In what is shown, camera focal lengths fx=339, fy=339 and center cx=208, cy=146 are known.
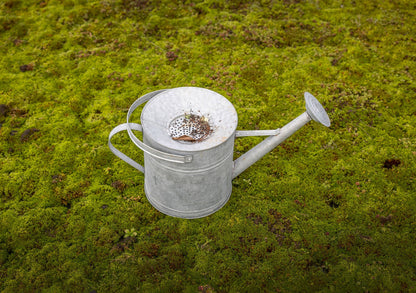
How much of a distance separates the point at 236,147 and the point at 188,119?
1368 mm

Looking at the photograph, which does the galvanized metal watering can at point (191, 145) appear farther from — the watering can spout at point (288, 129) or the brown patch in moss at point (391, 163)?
the brown patch in moss at point (391, 163)

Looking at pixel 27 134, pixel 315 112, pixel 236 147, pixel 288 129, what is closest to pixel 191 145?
pixel 288 129

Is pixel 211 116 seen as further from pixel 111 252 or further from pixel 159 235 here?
pixel 111 252

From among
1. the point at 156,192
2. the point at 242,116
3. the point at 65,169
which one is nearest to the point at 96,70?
the point at 65,169

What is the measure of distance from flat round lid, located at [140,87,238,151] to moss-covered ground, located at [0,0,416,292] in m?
1.16

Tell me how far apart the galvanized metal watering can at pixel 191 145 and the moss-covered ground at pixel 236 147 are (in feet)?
1.20

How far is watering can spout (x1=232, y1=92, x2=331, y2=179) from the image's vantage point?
11.6 feet

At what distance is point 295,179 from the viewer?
4.60 meters

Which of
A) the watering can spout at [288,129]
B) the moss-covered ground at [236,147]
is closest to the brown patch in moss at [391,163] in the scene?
the moss-covered ground at [236,147]

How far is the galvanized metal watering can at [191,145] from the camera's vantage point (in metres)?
3.41

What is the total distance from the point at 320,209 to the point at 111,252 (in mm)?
2568

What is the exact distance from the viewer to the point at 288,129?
380 cm

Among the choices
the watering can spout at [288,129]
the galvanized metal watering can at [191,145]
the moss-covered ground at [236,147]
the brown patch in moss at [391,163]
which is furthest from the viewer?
the brown patch in moss at [391,163]

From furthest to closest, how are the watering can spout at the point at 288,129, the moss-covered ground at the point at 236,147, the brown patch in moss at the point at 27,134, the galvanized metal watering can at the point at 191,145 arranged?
the brown patch in moss at the point at 27,134 < the moss-covered ground at the point at 236,147 < the watering can spout at the point at 288,129 < the galvanized metal watering can at the point at 191,145
